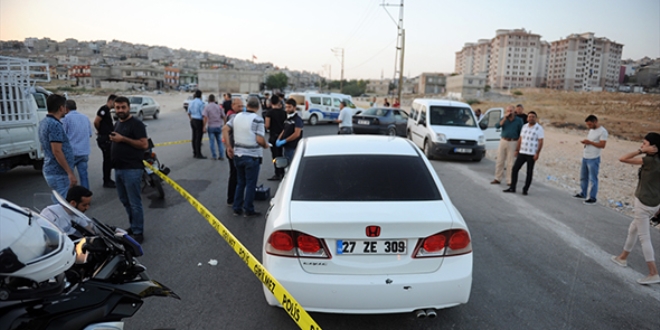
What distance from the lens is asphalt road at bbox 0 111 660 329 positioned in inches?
142

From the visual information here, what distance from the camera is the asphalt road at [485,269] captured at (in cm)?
362

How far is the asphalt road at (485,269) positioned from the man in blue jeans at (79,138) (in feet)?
2.23

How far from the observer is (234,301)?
12.6 feet

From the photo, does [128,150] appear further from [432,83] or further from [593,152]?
[432,83]

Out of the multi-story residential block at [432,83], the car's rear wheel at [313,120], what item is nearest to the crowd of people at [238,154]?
the car's rear wheel at [313,120]

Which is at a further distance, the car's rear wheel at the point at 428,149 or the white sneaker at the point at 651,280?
the car's rear wheel at the point at 428,149

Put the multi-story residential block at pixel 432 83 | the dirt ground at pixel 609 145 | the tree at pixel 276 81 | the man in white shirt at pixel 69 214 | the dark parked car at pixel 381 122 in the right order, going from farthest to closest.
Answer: the multi-story residential block at pixel 432 83 → the tree at pixel 276 81 → the dark parked car at pixel 381 122 → the dirt ground at pixel 609 145 → the man in white shirt at pixel 69 214

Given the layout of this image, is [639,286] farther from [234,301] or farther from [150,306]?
[150,306]

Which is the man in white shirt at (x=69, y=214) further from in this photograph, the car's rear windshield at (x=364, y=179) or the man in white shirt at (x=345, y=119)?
the man in white shirt at (x=345, y=119)

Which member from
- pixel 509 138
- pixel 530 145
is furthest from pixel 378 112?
A: pixel 530 145

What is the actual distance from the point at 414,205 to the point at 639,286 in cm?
313

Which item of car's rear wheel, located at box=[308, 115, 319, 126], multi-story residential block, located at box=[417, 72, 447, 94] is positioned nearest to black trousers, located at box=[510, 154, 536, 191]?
car's rear wheel, located at box=[308, 115, 319, 126]

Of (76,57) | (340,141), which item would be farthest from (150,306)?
(76,57)

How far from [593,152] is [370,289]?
7.32 meters
